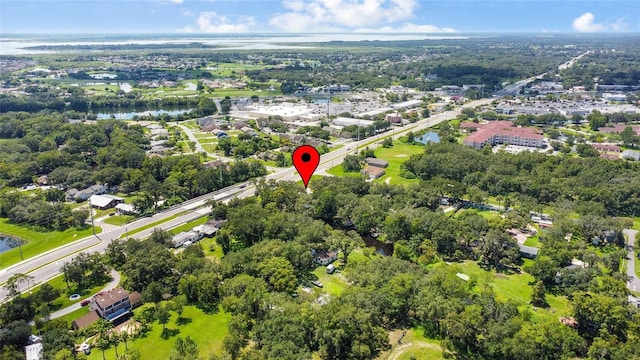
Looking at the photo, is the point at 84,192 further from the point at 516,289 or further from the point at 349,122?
the point at 349,122

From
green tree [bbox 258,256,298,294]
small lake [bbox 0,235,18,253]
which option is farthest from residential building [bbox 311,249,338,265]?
small lake [bbox 0,235,18,253]

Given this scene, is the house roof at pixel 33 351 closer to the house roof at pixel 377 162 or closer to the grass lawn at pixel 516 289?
the grass lawn at pixel 516 289

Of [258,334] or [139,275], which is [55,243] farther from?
[258,334]

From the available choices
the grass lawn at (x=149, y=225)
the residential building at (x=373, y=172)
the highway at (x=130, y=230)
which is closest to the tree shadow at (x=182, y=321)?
the highway at (x=130, y=230)

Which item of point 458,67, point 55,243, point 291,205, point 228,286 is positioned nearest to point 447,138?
point 291,205

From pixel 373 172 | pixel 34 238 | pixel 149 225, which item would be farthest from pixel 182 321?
pixel 373 172
